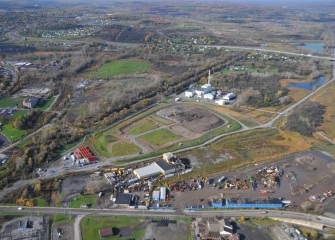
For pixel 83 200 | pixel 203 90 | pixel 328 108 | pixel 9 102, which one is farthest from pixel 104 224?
pixel 328 108

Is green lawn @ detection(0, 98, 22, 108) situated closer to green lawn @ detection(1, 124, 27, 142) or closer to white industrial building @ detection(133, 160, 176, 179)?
green lawn @ detection(1, 124, 27, 142)

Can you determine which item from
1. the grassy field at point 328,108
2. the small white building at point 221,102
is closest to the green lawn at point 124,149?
the small white building at point 221,102

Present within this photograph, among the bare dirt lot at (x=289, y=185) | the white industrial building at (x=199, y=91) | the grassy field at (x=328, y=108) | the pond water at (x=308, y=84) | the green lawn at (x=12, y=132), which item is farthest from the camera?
the pond water at (x=308, y=84)

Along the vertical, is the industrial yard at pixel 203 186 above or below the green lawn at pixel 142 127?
above

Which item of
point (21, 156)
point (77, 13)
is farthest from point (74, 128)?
point (77, 13)

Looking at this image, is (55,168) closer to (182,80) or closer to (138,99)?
(138,99)

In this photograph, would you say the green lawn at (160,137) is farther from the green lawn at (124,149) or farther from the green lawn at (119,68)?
the green lawn at (119,68)
